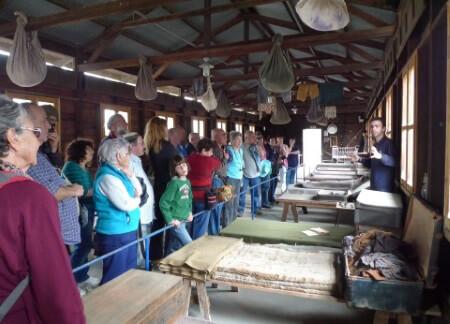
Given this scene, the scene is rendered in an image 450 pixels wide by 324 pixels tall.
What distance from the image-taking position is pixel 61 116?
6.90m

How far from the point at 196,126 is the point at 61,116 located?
5983mm

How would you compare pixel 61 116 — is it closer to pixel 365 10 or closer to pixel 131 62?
pixel 131 62

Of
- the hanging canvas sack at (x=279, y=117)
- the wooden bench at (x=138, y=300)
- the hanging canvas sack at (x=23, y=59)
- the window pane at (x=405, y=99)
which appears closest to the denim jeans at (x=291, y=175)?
the hanging canvas sack at (x=279, y=117)

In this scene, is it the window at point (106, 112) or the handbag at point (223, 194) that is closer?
the handbag at point (223, 194)

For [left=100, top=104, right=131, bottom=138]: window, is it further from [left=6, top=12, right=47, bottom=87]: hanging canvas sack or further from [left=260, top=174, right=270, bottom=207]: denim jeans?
[left=260, top=174, right=270, bottom=207]: denim jeans

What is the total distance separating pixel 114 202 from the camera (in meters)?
2.64

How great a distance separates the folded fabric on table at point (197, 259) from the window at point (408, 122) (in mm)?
1964

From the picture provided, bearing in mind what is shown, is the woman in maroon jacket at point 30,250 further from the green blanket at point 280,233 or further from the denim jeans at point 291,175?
the denim jeans at point 291,175

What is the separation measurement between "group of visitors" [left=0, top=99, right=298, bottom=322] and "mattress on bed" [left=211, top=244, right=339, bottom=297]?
884 mm

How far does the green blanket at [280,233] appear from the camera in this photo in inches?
130

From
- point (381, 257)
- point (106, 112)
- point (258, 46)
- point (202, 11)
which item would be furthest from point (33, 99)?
point (381, 257)

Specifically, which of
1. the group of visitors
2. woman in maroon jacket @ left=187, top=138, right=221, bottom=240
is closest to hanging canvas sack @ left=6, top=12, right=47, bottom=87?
the group of visitors

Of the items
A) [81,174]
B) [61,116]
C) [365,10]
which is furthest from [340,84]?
[81,174]

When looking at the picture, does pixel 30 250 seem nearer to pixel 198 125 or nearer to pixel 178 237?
pixel 178 237
